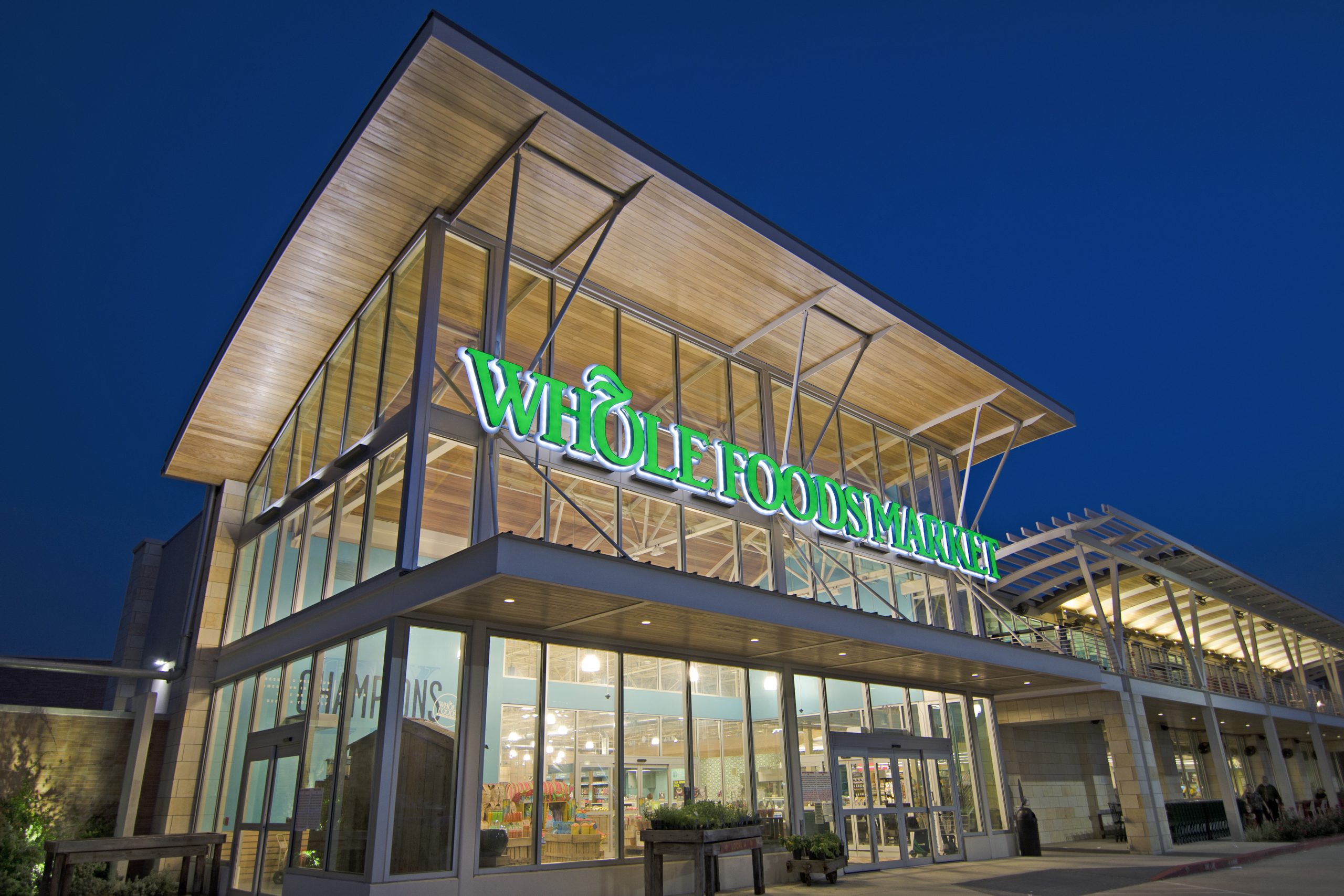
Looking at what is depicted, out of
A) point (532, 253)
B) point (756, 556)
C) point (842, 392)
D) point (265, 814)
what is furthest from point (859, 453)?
point (265, 814)

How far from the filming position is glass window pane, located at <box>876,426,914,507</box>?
20875 millimetres

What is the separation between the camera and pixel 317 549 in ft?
47.8

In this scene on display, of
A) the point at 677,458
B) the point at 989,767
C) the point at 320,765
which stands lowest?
the point at 989,767

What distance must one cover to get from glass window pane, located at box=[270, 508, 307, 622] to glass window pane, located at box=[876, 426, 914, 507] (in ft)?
43.1

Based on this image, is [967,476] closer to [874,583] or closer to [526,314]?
[874,583]

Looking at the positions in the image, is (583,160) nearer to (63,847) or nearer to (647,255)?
(647,255)

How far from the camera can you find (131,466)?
12638 cm

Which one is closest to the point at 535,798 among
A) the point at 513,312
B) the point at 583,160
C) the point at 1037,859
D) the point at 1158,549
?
the point at 513,312

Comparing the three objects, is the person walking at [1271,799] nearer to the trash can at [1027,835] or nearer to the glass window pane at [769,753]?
the trash can at [1027,835]

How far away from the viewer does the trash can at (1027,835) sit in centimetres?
1897

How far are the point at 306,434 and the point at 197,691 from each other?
5650 millimetres

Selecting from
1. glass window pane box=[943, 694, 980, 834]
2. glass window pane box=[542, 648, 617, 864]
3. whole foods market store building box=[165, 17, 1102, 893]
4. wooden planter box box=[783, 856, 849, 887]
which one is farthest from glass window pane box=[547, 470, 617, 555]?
glass window pane box=[943, 694, 980, 834]

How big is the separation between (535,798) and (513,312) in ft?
26.1

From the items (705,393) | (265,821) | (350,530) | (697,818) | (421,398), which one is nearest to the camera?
(697,818)
